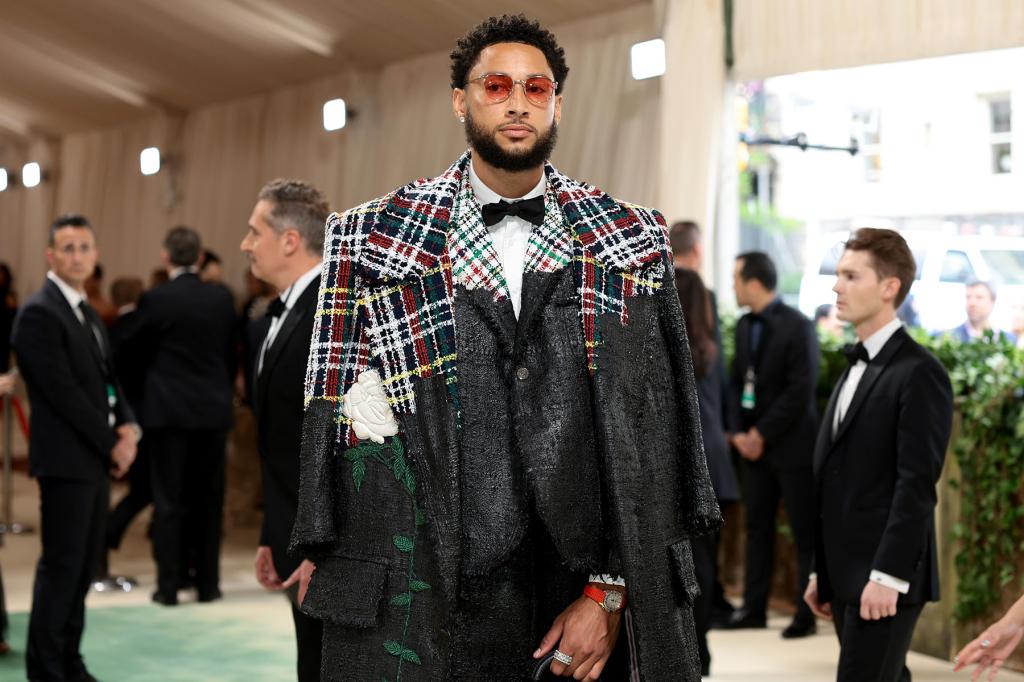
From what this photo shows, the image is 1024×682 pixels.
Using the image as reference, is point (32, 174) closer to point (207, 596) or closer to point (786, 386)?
point (207, 596)

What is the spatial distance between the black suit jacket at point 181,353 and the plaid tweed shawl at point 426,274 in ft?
15.3

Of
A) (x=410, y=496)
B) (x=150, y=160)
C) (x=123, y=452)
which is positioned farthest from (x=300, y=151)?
(x=410, y=496)

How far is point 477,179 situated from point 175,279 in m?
4.83

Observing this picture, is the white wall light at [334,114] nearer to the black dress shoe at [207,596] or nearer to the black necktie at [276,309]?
the black dress shoe at [207,596]

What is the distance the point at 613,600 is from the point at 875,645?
50.8 inches

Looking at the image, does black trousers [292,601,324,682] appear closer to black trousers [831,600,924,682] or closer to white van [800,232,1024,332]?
black trousers [831,600,924,682]

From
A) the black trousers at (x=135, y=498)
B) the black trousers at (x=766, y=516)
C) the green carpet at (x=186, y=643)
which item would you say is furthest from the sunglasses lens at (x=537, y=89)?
the black trousers at (x=135, y=498)

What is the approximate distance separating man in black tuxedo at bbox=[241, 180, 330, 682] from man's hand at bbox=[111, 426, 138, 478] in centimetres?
Result: 178

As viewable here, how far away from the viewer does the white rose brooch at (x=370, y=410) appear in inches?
90.8

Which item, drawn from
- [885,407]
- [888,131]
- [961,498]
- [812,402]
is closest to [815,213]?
[888,131]

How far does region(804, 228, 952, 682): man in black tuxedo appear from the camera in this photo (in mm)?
3271

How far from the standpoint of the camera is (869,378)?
11.5 ft

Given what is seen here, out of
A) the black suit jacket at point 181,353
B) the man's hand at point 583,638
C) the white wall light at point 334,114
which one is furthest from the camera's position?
the white wall light at point 334,114

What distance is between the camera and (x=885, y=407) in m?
A: 3.42
